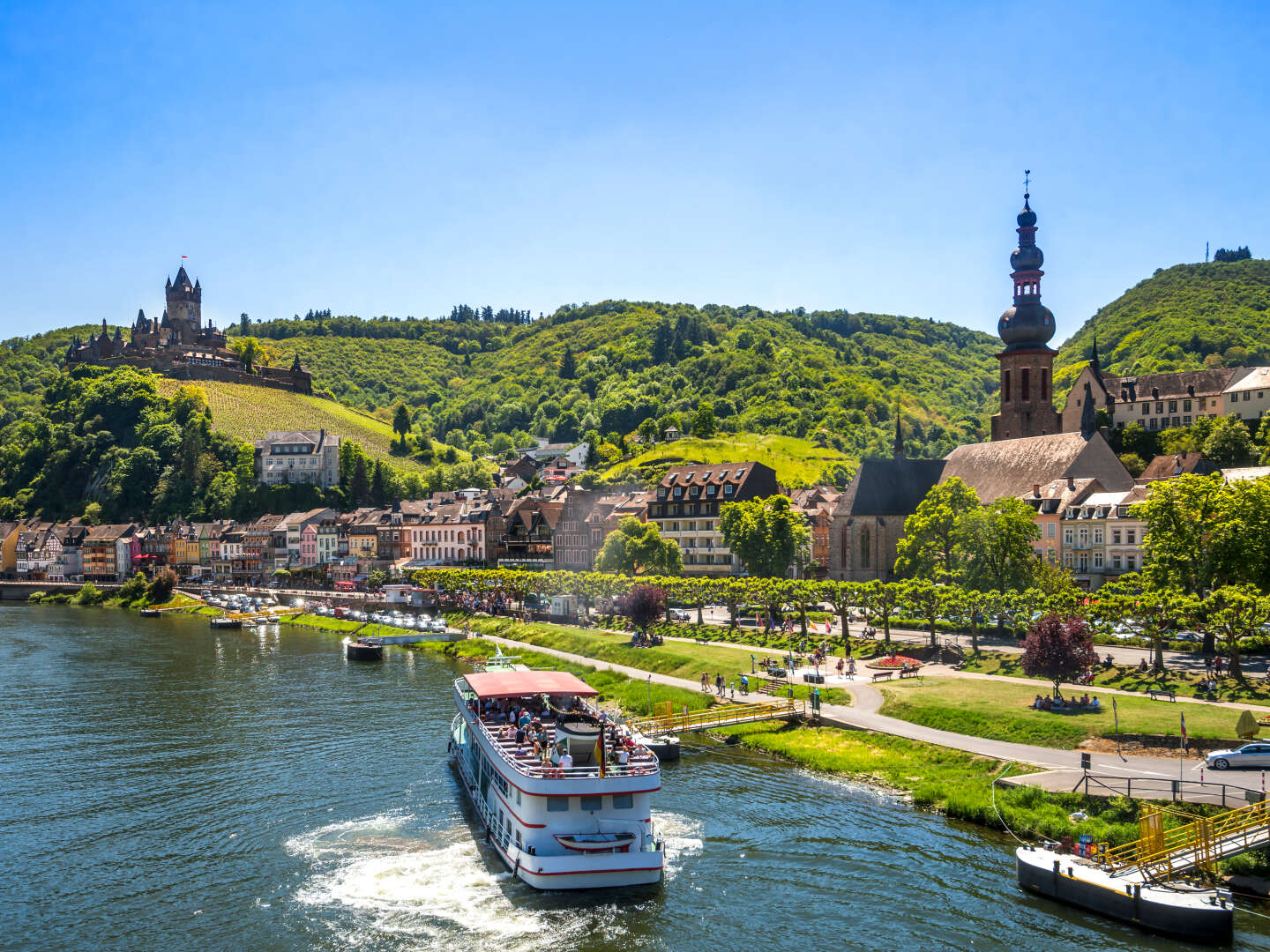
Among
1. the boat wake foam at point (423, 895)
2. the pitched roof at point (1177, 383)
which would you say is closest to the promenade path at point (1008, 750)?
the boat wake foam at point (423, 895)

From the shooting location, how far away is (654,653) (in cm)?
7206

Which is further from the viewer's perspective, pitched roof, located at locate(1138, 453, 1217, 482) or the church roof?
the church roof

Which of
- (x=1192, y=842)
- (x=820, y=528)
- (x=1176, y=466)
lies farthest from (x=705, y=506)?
(x=1192, y=842)

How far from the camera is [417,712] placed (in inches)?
2472

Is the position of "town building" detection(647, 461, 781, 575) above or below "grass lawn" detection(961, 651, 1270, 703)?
above

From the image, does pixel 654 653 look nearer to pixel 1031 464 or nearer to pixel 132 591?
pixel 1031 464

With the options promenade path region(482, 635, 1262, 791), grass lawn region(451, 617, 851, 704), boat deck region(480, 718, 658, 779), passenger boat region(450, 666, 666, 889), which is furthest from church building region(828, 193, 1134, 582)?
passenger boat region(450, 666, 666, 889)

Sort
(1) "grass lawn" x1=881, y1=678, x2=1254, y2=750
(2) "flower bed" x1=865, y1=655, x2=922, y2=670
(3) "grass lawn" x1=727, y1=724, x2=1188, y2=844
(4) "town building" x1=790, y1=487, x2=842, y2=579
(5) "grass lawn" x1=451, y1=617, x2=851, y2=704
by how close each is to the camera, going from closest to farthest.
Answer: (3) "grass lawn" x1=727, y1=724, x2=1188, y2=844
(1) "grass lawn" x1=881, y1=678, x2=1254, y2=750
(2) "flower bed" x1=865, y1=655, x2=922, y2=670
(5) "grass lawn" x1=451, y1=617, x2=851, y2=704
(4) "town building" x1=790, y1=487, x2=842, y2=579

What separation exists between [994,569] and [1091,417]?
Answer: 3592 cm

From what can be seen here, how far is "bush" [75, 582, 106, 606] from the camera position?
150 metres

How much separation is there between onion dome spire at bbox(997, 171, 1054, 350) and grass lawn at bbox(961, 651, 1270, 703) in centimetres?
5212

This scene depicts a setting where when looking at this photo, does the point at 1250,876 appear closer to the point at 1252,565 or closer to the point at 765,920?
the point at 765,920

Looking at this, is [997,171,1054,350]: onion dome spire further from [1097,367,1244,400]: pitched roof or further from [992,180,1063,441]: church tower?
[1097,367,1244,400]: pitched roof

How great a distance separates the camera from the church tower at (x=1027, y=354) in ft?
328
